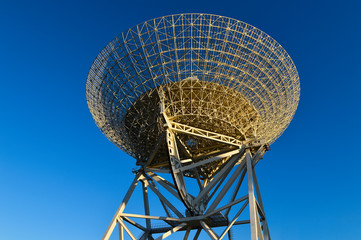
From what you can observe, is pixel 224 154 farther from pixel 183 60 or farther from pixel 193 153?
pixel 183 60

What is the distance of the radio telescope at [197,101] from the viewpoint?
1185 inches

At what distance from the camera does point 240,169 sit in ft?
108

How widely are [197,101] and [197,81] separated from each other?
179cm

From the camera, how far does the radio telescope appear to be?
98.8ft

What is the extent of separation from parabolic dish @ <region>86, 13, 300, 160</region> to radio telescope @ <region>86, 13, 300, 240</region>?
0.08 meters

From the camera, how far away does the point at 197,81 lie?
102ft

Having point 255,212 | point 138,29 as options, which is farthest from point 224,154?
point 138,29

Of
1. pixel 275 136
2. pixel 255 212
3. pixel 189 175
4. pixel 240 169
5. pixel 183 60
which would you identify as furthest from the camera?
pixel 189 175

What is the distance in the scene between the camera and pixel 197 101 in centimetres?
3200

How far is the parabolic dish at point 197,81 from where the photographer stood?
29984mm

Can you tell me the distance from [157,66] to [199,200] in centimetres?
1225

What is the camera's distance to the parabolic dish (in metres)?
30.0

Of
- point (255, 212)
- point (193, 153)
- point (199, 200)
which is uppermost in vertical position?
point (193, 153)

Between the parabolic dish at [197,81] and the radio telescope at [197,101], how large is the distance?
8cm
